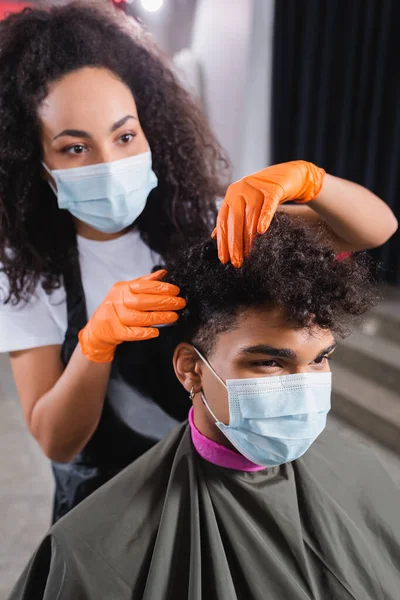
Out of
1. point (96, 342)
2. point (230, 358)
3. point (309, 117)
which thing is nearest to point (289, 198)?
point (230, 358)

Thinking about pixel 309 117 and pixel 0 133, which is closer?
pixel 0 133

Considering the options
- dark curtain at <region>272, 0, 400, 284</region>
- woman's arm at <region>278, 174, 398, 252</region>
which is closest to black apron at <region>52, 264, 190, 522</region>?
woman's arm at <region>278, 174, 398, 252</region>

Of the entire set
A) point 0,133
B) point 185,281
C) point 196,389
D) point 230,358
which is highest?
point 0,133

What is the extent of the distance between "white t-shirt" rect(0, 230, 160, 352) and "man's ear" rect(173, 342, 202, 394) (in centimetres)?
32

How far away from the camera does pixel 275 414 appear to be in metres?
0.99

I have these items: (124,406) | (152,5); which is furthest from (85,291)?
(152,5)

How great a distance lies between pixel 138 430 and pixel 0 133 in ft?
2.67

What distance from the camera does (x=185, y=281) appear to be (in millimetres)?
1049

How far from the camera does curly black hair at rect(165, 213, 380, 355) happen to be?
93cm

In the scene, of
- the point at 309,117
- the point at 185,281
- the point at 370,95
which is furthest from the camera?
the point at 309,117

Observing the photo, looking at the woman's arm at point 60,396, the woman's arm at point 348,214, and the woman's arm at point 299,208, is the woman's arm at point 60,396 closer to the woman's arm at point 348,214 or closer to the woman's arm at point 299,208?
the woman's arm at point 299,208

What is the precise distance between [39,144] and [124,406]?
0.69 m

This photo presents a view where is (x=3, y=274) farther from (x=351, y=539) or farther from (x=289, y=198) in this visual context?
(x=351, y=539)

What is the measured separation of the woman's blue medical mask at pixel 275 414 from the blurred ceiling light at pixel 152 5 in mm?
3485
